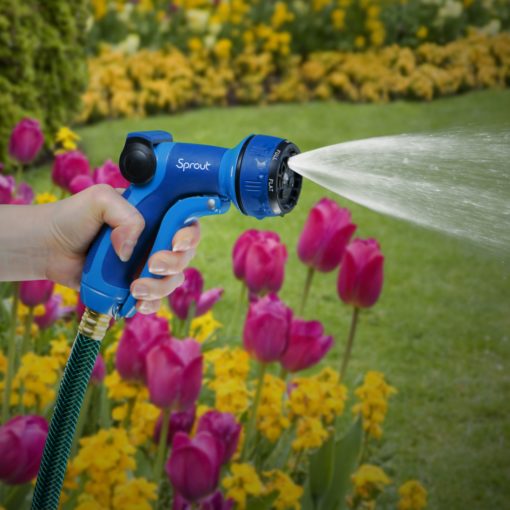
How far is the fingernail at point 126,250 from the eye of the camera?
1.09 meters

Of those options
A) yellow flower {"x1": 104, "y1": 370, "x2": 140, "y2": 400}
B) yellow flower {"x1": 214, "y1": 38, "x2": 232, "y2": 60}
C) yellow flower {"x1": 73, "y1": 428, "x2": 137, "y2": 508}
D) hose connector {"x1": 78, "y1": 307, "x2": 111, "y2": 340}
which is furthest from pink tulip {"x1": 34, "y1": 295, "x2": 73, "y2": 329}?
yellow flower {"x1": 214, "y1": 38, "x2": 232, "y2": 60}

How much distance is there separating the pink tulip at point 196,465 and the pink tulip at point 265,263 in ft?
1.98

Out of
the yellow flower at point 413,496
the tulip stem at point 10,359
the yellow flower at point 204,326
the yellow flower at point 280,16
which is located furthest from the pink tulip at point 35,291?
the yellow flower at point 280,16

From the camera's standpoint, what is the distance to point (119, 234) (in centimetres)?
109

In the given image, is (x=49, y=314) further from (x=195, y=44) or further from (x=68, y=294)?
(x=195, y=44)

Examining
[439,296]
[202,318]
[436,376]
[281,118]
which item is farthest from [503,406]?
[281,118]

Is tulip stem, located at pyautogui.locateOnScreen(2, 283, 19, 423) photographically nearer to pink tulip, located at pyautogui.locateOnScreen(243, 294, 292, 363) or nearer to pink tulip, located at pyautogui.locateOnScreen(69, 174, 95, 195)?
pink tulip, located at pyautogui.locateOnScreen(69, 174, 95, 195)

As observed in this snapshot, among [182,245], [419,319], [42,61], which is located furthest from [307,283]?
[42,61]

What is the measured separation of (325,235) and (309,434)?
0.45 meters

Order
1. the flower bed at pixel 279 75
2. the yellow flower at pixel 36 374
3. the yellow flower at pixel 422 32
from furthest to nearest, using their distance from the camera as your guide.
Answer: the yellow flower at pixel 422 32 < the flower bed at pixel 279 75 < the yellow flower at pixel 36 374

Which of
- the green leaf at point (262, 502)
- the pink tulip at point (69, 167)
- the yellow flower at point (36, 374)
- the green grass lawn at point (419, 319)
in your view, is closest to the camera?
the green leaf at point (262, 502)

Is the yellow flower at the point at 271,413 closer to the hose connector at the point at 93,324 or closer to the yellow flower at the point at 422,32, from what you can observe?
the hose connector at the point at 93,324

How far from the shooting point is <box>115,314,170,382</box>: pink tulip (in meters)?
1.49

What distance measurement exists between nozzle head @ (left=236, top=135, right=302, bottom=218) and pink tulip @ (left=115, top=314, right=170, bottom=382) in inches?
20.2
